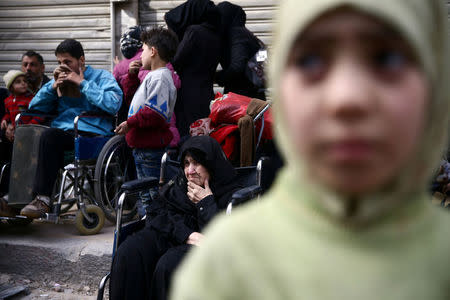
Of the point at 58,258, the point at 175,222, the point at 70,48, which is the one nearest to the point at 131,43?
the point at 70,48

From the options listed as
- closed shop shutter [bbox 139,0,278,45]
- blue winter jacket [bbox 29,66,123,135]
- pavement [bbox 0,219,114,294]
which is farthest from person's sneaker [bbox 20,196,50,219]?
closed shop shutter [bbox 139,0,278,45]

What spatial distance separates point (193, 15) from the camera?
4.72 m

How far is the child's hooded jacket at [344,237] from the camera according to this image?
61 centimetres

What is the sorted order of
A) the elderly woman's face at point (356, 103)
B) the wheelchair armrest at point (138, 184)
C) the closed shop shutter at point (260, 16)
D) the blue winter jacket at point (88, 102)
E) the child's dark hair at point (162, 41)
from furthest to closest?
the closed shop shutter at point (260, 16), the blue winter jacket at point (88, 102), the child's dark hair at point (162, 41), the wheelchair armrest at point (138, 184), the elderly woman's face at point (356, 103)

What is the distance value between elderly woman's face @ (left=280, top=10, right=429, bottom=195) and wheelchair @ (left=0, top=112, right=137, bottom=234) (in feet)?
13.7

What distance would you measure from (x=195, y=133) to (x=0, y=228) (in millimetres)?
2464

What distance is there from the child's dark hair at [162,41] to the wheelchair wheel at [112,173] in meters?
1.08

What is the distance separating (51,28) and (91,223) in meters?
4.11

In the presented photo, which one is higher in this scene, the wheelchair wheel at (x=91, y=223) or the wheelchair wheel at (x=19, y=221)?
the wheelchair wheel at (x=91, y=223)

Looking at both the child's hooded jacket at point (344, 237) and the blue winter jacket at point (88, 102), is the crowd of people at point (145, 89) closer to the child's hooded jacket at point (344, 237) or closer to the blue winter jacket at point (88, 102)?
the blue winter jacket at point (88, 102)

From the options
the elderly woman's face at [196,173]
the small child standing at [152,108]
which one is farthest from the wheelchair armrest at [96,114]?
the elderly woman's face at [196,173]

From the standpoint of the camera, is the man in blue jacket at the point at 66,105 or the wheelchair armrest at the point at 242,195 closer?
the wheelchair armrest at the point at 242,195

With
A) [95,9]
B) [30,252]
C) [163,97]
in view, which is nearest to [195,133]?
[163,97]

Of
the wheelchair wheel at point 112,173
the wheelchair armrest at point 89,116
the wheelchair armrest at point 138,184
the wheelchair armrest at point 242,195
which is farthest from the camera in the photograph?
the wheelchair wheel at point 112,173
